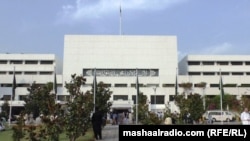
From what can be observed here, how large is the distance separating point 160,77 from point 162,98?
6458 mm

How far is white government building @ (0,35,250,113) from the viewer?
86562 millimetres

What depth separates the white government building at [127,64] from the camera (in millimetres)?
86562

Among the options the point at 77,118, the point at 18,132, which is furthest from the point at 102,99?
the point at 18,132

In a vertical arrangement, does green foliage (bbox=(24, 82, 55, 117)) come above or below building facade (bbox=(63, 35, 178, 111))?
below

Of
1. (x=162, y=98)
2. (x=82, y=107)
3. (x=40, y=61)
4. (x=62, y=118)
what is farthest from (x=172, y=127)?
(x=40, y=61)

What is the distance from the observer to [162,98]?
8319cm

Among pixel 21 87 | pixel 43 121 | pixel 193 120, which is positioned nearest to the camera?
pixel 43 121

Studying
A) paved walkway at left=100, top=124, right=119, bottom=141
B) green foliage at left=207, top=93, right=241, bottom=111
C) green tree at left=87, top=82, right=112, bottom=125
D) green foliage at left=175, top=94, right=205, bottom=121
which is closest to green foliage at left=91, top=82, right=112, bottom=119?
green tree at left=87, top=82, right=112, bottom=125

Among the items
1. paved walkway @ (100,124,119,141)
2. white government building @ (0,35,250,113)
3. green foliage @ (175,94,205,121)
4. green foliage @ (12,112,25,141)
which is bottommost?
paved walkway @ (100,124,119,141)

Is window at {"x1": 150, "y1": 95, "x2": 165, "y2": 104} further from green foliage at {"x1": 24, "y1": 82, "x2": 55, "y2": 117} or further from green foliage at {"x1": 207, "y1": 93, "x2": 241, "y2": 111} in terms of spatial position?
green foliage at {"x1": 24, "y1": 82, "x2": 55, "y2": 117}

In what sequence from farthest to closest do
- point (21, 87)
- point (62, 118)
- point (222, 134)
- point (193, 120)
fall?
point (21, 87), point (193, 120), point (62, 118), point (222, 134)

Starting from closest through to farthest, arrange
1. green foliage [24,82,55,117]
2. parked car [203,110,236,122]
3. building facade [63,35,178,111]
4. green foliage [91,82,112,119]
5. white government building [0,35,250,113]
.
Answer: green foliage [91,82,112,119] → green foliage [24,82,55,117] → parked car [203,110,236,122] → white government building [0,35,250,113] → building facade [63,35,178,111]

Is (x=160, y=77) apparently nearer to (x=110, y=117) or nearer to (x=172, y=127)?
(x=110, y=117)

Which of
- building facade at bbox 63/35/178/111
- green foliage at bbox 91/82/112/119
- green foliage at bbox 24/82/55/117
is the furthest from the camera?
building facade at bbox 63/35/178/111
